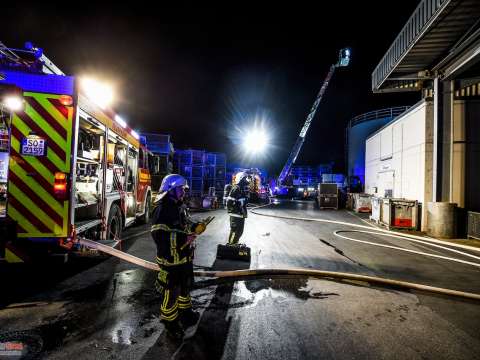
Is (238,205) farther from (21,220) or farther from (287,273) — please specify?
(21,220)

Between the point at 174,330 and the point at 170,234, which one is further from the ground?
the point at 170,234

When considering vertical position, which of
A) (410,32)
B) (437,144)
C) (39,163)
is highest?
(410,32)

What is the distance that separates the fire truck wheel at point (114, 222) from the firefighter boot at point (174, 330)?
10.7ft

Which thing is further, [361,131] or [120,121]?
[361,131]

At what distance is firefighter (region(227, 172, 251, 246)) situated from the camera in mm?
5469

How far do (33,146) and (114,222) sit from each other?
2566 millimetres

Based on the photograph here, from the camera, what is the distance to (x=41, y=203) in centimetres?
366

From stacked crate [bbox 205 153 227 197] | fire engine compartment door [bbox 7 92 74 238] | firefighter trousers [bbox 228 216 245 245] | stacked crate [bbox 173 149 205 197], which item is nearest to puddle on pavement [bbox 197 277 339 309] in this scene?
firefighter trousers [bbox 228 216 245 245]

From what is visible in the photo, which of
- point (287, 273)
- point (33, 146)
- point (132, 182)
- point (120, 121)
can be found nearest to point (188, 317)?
point (287, 273)

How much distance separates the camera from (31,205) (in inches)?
144

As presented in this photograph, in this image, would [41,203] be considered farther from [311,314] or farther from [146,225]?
[146,225]

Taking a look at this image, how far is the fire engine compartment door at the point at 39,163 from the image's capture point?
363 cm

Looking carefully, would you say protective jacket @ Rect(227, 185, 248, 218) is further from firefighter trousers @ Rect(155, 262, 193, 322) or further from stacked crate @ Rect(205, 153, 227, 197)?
stacked crate @ Rect(205, 153, 227, 197)

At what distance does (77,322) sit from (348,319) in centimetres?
306
